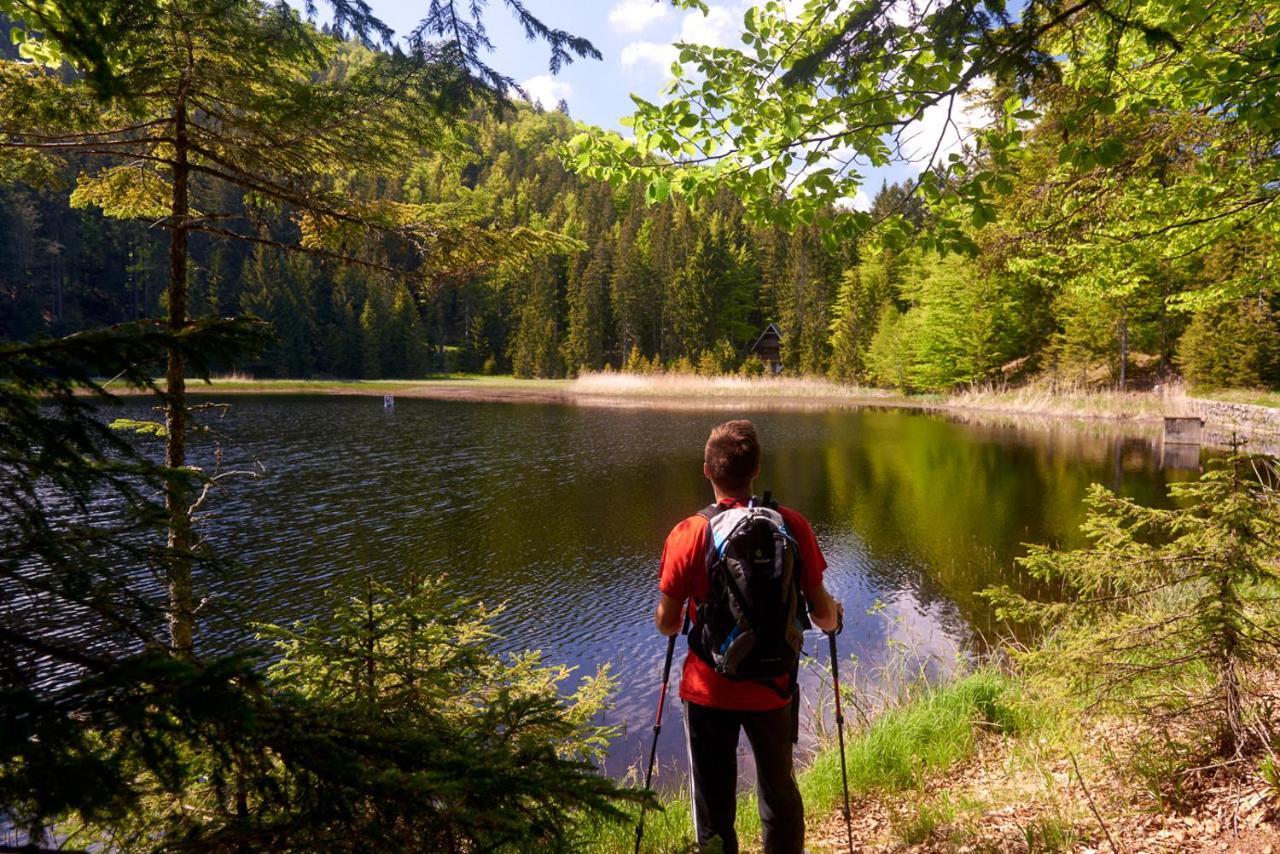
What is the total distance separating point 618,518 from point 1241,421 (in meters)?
21.8

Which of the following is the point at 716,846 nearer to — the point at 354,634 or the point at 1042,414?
the point at 354,634

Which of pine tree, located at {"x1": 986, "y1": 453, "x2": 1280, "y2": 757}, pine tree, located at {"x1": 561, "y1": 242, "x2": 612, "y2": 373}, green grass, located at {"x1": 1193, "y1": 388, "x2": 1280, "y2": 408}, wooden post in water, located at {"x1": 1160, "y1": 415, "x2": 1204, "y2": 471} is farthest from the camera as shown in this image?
pine tree, located at {"x1": 561, "y1": 242, "x2": 612, "y2": 373}

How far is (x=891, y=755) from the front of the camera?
4543 mm

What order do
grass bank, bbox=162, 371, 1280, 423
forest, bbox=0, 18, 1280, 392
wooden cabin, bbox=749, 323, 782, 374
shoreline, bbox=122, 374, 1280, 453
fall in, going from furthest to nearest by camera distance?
wooden cabin, bbox=749, 323, 782, 374 < forest, bbox=0, 18, 1280, 392 < grass bank, bbox=162, 371, 1280, 423 < shoreline, bbox=122, 374, 1280, 453

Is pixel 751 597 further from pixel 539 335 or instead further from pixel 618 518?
pixel 539 335

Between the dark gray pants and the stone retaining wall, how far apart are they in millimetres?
19360

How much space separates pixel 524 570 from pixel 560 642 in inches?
105

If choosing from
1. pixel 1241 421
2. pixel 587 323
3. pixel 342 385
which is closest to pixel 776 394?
pixel 1241 421

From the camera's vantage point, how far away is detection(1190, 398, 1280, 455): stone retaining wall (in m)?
17.8

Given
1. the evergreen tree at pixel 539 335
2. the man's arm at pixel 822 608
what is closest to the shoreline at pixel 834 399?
the evergreen tree at pixel 539 335

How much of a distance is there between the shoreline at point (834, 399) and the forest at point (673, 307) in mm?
2644

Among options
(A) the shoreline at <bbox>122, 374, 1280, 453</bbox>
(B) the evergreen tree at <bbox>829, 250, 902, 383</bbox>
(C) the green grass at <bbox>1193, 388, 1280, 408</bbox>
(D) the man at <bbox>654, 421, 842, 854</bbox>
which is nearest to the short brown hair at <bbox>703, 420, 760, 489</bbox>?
(D) the man at <bbox>654, 421, 842, 854</bbox>

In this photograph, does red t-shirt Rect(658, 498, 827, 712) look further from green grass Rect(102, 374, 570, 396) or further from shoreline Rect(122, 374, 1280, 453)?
green grass Rect(102, 374, 570, 396)

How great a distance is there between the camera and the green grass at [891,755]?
3.85 metres
